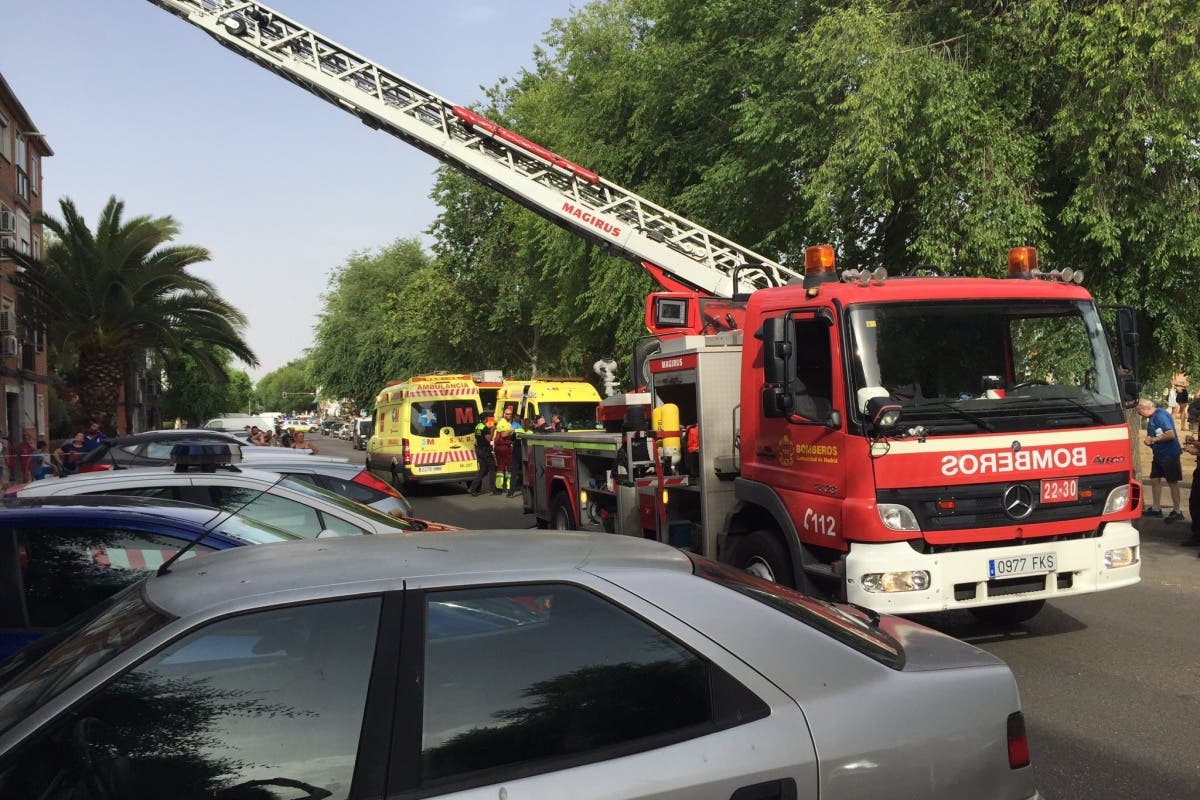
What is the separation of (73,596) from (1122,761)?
483 centimetres

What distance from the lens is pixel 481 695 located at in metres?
2.35

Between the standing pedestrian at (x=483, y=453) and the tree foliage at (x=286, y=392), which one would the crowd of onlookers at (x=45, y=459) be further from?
the tree foliage at (x=286, y=392)

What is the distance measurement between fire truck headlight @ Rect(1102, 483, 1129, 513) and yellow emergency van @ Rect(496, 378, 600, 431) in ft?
48.3

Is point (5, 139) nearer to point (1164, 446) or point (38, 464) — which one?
point (38, 464)

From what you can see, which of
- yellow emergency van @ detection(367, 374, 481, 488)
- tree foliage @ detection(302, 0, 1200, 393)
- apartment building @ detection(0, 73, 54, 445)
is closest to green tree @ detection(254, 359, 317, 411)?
apartment building @ detection(0, 73, 54, 445)

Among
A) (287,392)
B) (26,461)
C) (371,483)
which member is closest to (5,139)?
(26,461)

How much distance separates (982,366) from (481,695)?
492 cm

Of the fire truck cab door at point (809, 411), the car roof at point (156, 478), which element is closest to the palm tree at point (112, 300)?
the car roof at point (156, 478)

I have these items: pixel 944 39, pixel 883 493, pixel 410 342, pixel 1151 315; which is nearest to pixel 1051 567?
pixel 883 493

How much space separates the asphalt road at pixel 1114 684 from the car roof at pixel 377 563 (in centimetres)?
97

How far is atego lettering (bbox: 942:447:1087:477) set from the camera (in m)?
5.83

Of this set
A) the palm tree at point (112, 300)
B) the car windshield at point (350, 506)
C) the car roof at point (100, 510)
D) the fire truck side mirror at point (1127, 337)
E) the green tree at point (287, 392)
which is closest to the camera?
the car roof at point (100, 510)

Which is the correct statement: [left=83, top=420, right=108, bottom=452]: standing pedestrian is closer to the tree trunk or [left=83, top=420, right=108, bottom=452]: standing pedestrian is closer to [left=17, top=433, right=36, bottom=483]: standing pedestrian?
[left=17, top=433, right=36, bottom=483]: standing pedestrian

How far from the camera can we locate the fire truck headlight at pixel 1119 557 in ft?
20.1
